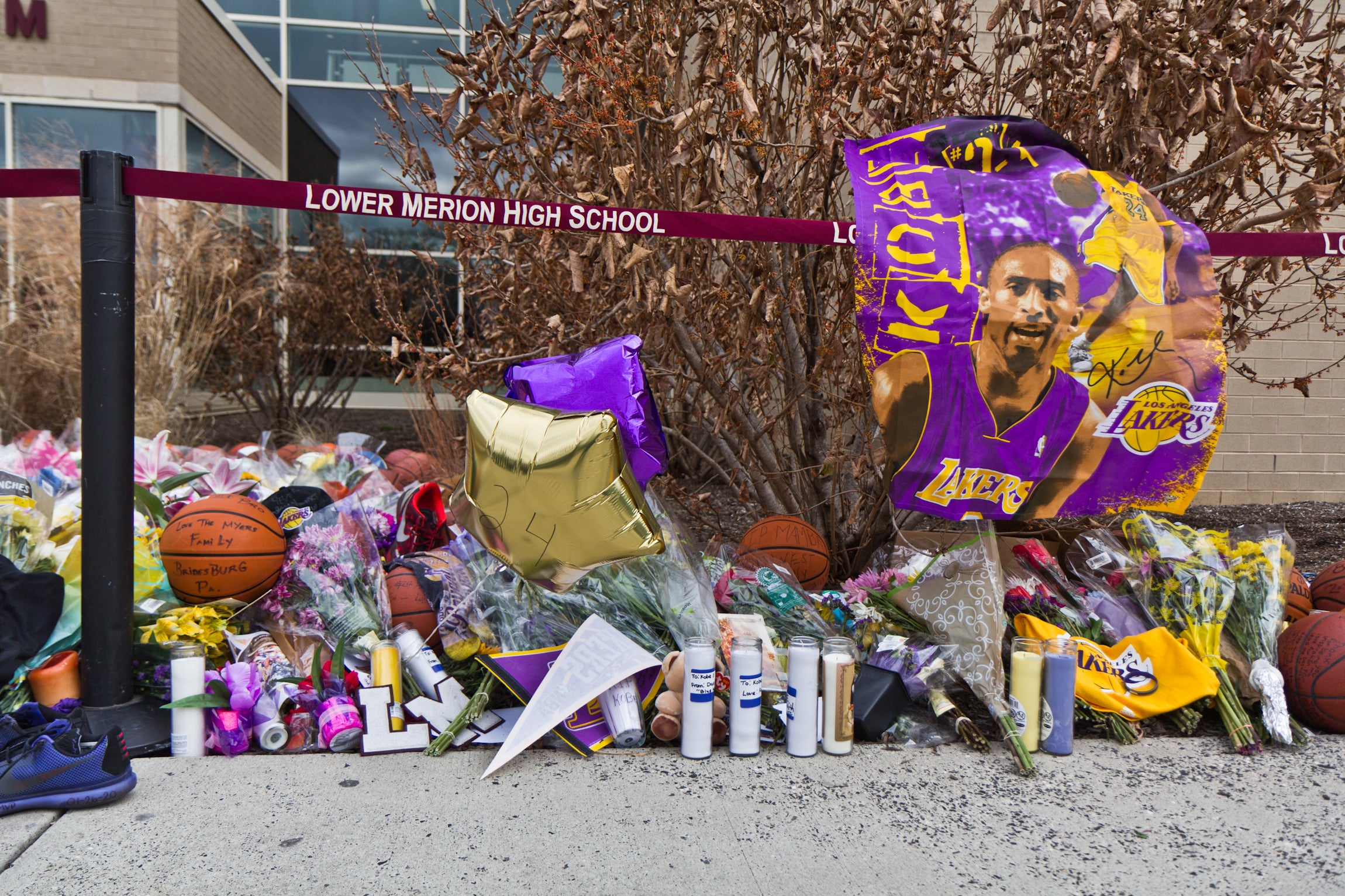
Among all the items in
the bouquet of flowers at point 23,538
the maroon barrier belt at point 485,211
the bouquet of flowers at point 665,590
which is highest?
the maroon barrier belt at point 485,211

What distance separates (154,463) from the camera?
5215 millimetres

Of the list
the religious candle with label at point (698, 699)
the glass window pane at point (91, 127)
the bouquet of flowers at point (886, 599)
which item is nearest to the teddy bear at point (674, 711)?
the religious candle with label at point (698, 699)

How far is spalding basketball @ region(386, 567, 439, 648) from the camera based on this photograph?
3.59 m

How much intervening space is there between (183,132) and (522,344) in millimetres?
9383

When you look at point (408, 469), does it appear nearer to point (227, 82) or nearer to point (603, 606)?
point (603, 606)

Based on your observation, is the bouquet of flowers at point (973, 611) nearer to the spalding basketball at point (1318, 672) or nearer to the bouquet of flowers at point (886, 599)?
the bouquet of flowers at point (886, 599)

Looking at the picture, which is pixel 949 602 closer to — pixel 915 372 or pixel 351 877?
pixel 915 372

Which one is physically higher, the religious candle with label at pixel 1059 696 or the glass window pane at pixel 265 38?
the glass window pane at pixel 265 38

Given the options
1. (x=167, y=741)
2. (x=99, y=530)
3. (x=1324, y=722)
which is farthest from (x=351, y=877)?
(x=1324, y=722)

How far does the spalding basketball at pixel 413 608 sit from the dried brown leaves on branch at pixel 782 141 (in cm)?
125

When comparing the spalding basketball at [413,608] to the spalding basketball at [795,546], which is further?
the spalding basketball at [795,546]

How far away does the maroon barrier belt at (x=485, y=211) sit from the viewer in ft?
9.57

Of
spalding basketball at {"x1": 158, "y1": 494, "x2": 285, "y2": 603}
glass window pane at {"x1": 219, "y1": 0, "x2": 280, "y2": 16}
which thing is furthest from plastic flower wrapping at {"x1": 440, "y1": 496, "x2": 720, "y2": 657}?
glass window pane at {"x1": 219, "y1": 0, "x2": 280, "y2": 16}

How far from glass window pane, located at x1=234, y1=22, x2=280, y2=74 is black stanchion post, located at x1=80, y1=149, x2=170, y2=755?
46.5 ft
